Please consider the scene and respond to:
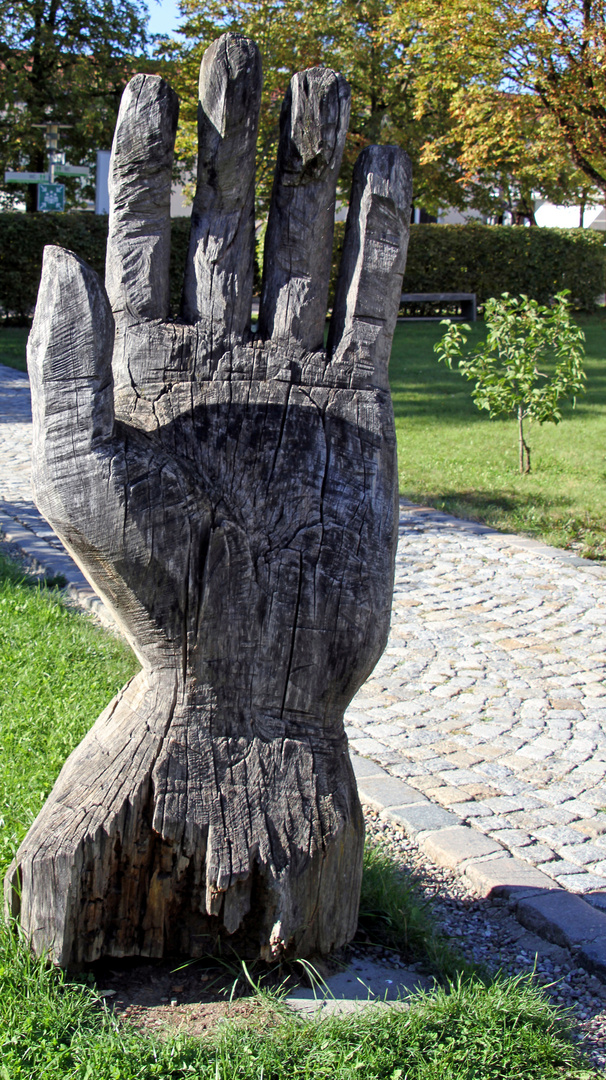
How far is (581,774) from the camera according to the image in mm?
4094

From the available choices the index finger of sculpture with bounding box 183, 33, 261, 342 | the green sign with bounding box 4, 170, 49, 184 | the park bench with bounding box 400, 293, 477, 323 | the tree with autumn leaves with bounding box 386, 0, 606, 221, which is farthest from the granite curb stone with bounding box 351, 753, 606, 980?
the park bench with bounding box 400, 293, 477, 323

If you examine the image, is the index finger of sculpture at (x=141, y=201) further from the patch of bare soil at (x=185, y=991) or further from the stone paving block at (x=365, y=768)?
the stone paving block at (x=365, y=768)

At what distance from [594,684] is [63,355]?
12.7 feet

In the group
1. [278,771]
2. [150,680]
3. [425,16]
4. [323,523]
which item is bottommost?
[278,771]

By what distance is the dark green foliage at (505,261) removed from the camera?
24.7 m

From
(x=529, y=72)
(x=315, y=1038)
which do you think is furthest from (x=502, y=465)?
(x=315, y=1038)

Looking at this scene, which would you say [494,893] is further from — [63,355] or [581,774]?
[63,355]

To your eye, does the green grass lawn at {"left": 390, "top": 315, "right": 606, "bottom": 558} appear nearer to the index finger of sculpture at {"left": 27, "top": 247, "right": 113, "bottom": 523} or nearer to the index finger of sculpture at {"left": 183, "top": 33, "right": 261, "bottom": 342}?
the index finger of sculpture at {"left": 183, "top": 33, "right": 261, "bottom": 342}

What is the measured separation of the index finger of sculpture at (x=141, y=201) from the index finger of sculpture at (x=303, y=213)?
0.27 metres

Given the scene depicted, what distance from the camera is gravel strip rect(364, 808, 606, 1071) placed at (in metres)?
2.58

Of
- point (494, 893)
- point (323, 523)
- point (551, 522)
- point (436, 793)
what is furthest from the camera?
point (551, 522)

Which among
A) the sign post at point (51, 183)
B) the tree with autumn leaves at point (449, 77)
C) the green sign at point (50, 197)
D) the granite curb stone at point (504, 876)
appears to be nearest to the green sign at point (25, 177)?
the sign post at point (51, 183)

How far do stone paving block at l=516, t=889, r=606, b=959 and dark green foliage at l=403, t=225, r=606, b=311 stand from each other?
22.8 meters

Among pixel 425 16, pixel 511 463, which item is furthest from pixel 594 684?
pixel 425 16
